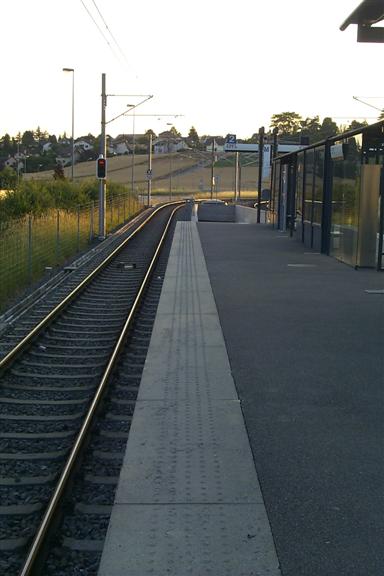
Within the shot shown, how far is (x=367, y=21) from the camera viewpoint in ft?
35.9

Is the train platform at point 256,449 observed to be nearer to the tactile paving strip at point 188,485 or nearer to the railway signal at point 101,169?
the tactile paving strip at point 188,485

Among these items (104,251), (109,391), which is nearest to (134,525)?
(109,391)

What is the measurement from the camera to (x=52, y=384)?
27.4ft

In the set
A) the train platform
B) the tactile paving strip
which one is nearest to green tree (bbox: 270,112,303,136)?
the train platform

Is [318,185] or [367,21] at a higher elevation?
[367,21]

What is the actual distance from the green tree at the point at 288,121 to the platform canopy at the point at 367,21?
137 meters

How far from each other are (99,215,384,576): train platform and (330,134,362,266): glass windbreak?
6541mm

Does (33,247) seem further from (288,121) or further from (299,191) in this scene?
(288,121)

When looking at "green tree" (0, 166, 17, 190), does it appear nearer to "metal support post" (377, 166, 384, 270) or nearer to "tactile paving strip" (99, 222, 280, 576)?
"metal support post" (377, 166, 384, 270)

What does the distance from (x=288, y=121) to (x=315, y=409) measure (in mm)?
145738

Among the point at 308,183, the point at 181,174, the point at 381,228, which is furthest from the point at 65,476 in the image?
the point at 181,174

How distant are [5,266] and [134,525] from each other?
11.8 m

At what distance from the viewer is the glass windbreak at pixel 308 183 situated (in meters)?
24.7

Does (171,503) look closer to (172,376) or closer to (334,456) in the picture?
(334,456)
